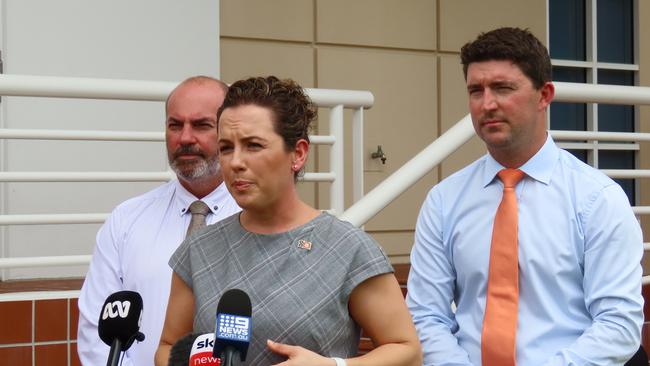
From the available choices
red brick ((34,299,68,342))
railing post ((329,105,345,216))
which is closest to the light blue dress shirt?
railing post ((329,105,345,216))

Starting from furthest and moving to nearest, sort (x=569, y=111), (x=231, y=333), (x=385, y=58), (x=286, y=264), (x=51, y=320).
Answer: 1. (x=569, y=111)
2. (x=385, y=58)
3. (x=51, y=320)
4. (x=286, y=264)
5. (x=231, y=333)

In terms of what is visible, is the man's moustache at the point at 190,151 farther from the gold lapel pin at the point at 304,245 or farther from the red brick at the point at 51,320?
the red brick at the point at 51,320

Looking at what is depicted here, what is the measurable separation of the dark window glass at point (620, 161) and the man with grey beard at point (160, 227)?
4.73m

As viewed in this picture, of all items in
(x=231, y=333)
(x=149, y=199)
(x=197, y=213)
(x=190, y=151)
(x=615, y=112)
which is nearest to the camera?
(x=231, y=333)

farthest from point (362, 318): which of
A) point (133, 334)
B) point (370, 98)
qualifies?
point (370, 98)

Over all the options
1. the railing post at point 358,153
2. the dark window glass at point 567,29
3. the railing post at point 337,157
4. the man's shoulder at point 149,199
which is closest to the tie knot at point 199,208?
the man's shoulder at point 149,199

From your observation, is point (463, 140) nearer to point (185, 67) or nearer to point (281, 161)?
point (185, 67)

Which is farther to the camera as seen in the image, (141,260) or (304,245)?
(141,260)

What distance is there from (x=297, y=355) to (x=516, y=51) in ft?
4.04

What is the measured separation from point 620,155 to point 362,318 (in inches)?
212

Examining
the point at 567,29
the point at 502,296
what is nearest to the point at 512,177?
the point at 502,296

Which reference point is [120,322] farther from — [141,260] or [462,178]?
[462,178]

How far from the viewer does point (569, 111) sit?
7043 millimetres

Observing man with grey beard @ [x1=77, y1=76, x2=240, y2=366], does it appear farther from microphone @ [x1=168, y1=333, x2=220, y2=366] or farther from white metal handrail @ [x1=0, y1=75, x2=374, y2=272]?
white metal handrail @ [x1=0, y1=75, x2=374, y2=272]
